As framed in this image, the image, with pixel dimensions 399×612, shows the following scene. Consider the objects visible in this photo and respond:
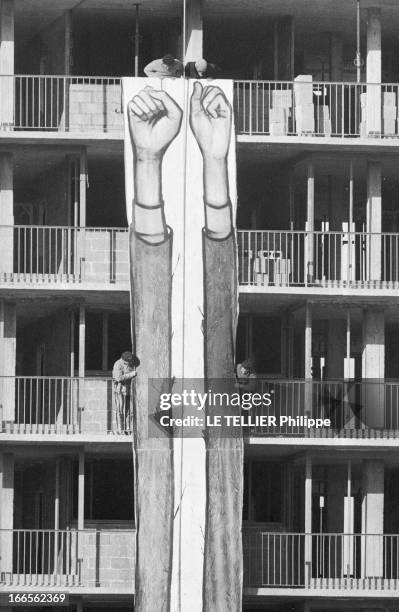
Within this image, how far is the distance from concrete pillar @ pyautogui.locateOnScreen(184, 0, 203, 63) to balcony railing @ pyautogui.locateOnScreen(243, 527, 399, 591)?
10.2m

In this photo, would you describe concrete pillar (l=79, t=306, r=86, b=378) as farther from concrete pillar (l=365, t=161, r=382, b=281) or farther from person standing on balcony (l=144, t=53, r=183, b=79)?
concrete pillar (l=365, t=161, r=382, b=281)

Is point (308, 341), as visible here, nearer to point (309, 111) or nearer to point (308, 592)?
point (309, 111)

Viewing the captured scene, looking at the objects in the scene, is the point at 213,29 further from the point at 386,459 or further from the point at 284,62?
the point at 386,459

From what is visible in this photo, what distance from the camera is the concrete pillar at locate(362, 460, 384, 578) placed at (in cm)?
6831

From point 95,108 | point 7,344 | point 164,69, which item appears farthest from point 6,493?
point 164,69

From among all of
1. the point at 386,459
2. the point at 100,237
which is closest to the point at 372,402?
the point at 386,459

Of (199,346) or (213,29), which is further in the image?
(213,29)

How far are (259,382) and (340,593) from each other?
16.1 ft

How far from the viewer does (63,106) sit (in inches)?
2724

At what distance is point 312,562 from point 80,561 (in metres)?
4.97

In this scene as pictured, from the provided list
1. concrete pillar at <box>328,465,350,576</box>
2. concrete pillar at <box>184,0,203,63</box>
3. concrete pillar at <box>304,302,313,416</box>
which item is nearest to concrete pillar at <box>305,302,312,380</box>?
concrete pillar at <box>304,302,313,416</box>

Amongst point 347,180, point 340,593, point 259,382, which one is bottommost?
point 340,593

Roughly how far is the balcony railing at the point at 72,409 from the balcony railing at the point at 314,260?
377cm

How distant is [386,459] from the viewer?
6919cm
